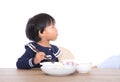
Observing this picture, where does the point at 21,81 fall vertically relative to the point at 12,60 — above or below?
below

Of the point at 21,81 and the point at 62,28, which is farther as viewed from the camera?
the point at 62,28

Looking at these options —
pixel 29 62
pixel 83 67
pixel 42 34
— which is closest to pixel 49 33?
pixel 42 34

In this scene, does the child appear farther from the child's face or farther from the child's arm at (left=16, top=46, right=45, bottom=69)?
the child's arm at (left=16, top=46, right=45, bottom=69)

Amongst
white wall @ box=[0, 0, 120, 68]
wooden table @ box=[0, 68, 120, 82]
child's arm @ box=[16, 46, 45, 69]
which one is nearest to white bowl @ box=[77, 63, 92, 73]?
wooden table @ box=[0, 68, 120, 82]

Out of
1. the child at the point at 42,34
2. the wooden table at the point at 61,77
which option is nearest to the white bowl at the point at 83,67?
the wooden table at the point at 61,77

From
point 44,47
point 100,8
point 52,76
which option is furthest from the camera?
point 100,8

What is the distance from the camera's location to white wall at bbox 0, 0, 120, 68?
2127mm

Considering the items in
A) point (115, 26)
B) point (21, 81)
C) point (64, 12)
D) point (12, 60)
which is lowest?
point (21, 81)

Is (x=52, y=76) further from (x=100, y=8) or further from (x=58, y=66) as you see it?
(x=100, y=8)

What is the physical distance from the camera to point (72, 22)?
7.02 feet

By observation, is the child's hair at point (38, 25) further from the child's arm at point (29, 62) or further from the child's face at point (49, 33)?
the child's arm at point (29, 62)

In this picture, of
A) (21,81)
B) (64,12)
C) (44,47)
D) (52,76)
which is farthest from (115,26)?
(21,81)

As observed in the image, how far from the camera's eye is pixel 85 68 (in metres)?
1.31

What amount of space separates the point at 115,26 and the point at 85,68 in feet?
3.03
